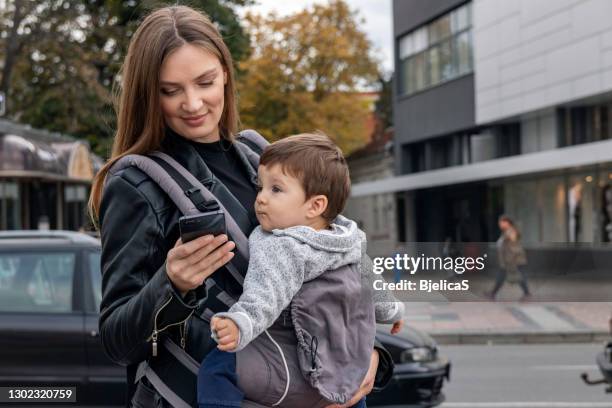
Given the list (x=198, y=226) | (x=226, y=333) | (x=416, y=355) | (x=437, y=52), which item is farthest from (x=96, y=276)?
(x=437, y=52)

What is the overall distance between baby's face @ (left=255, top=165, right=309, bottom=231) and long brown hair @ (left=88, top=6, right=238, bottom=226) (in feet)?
0.89

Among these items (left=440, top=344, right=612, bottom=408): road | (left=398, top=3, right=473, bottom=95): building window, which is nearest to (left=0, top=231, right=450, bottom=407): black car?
(left=440, top=344, right=612, bottom=408): road

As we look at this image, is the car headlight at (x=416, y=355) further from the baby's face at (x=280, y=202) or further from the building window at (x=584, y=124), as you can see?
the building window at (x=584, y=124)

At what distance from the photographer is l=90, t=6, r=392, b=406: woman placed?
6.32 ft

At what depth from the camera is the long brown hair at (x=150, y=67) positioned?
82.7 inches

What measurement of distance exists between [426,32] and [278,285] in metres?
29.6

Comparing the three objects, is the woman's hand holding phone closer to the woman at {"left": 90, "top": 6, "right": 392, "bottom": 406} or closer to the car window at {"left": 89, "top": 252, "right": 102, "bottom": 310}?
the woman at {"left": 90, "top": 6, "right": 392, "bottom": 406}

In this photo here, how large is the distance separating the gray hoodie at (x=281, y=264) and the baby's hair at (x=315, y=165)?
7cm

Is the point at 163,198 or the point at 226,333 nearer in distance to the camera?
the point at 226,333

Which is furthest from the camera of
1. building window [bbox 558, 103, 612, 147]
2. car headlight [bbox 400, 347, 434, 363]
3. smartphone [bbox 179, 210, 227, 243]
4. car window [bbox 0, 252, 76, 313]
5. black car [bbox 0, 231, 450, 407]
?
building window [bbox 558, 103, 612, 147]

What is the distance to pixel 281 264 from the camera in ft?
6.46

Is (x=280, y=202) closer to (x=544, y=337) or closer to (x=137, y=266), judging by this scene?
(x=137, y=266)

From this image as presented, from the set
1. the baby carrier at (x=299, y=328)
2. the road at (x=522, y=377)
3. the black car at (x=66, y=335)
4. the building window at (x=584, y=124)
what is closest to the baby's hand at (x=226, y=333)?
the baby carrier at (x=299, y=328)

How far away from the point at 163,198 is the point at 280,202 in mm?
235
